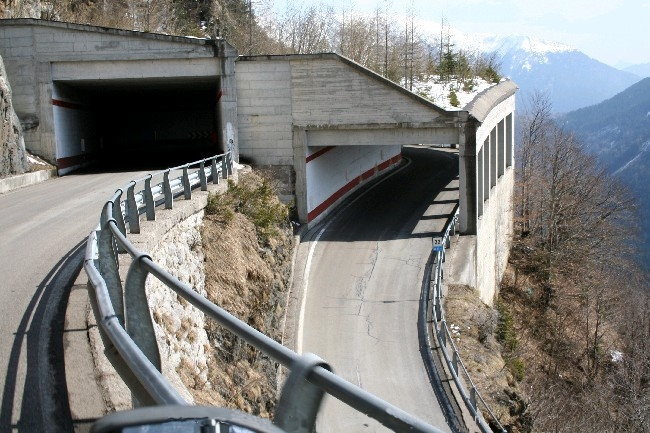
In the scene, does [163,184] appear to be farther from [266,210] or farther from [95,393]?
[95,393]

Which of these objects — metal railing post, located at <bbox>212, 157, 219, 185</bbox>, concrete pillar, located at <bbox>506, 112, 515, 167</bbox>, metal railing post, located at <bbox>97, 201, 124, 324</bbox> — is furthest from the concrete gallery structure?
metal railing post, located at <bbox>97, 201, 124, 324</bbox>

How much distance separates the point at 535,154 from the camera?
55906mm

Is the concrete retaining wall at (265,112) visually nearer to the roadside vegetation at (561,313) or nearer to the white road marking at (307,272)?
the white road marking at (307,272)

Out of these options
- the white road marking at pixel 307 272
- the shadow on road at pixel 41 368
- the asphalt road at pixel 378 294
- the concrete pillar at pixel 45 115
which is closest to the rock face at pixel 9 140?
the concrete pillar at pixel 45 115

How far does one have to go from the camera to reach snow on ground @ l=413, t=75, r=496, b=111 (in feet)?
93.1

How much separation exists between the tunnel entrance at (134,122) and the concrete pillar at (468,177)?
953 cm

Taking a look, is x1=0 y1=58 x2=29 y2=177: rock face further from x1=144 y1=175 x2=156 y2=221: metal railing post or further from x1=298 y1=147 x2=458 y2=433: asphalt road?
x1=144 y1=175 x2=156 y2=221: metal railing post

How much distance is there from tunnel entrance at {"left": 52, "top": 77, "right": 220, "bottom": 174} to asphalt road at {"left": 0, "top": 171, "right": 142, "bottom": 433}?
7.62 m

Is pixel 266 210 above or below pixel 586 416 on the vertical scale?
above

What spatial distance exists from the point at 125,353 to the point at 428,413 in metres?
13.3

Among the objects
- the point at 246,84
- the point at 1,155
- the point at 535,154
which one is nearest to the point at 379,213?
the point at 246,84

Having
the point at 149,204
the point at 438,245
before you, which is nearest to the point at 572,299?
the point at 438,245

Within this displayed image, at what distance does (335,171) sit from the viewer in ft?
102

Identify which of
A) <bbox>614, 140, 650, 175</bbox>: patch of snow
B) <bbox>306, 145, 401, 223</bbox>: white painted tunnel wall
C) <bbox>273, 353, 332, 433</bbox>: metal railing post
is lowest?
<bbox>614, 140, 650, 175</bbox>: patch of snow
